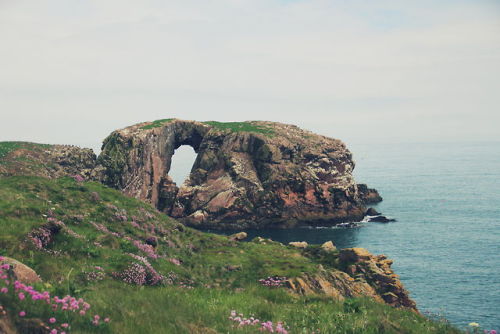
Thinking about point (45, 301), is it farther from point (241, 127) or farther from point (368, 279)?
point (241, 127)

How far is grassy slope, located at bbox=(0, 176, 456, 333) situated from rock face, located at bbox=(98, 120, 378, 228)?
72345 millimetres

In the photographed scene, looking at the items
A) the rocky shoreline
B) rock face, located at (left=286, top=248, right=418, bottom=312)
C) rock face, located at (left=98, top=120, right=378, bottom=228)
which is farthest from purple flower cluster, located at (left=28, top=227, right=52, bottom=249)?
rock face, located at (left=98, top=120, right=378, bottom=228)

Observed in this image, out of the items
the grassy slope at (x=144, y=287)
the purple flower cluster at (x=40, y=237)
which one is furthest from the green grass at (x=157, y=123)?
the purple flower cluster at (x=40, y=237)

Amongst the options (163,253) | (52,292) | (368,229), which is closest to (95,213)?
(163,253)

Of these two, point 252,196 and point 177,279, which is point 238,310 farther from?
point 252,196

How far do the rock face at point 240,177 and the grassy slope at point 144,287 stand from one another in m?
72.3

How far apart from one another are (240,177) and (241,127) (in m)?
22.1

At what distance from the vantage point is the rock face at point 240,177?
111875 millimetres

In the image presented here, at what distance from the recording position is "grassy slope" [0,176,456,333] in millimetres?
9586

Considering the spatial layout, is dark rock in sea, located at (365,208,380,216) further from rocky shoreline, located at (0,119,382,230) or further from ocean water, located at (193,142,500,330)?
ocean water, located at (193,142,500,330)

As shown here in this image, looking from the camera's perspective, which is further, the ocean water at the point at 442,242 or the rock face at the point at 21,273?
the ocean water at the point at 442,242

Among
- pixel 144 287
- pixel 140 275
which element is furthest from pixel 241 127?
pixel 144 287

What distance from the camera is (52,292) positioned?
10.2 metres

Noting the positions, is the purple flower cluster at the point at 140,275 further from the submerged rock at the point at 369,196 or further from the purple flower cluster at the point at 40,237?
the submerged rock at the point at 369,196
